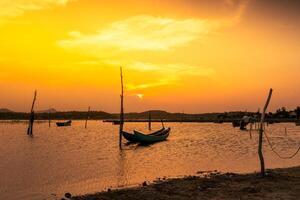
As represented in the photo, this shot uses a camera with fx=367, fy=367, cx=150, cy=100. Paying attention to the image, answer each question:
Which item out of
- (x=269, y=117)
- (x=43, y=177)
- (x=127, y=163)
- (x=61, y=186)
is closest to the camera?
(x=61, y=186)

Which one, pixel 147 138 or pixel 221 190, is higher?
pixel 147 138

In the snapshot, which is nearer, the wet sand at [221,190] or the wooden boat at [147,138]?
the wet sand at [221,190]

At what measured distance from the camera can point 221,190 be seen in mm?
15344

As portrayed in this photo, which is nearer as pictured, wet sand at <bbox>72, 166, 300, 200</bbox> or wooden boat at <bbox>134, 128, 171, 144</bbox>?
wet sand at <bbox>72, 166, 300, 200</bbox>

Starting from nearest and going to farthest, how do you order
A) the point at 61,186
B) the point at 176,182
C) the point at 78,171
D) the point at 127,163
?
the point at 176,182
the point at 61,186
the point at 78,171
the point at 127,163

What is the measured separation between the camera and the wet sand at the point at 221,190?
14273mm

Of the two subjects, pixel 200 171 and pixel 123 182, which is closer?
pixel 123 182

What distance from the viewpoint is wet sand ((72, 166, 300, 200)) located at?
14.3 m

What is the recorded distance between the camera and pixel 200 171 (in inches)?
986

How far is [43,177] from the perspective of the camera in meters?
23.7

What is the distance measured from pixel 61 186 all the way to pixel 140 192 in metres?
6.61

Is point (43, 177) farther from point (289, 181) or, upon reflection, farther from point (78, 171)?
point (289, 181)

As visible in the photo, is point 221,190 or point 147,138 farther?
point 147,138

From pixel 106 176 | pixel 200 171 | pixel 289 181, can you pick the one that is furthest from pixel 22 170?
pixel 289 181
